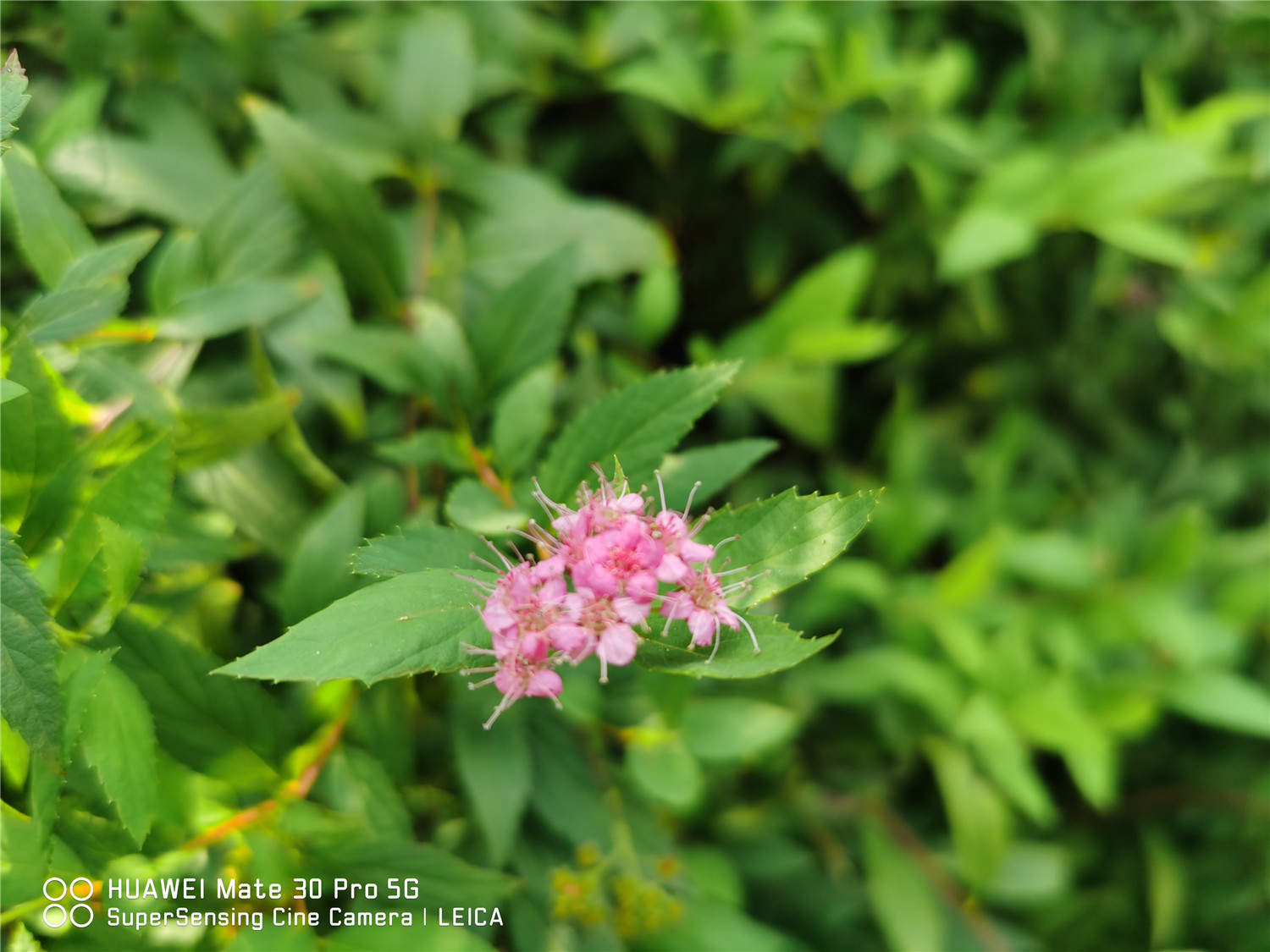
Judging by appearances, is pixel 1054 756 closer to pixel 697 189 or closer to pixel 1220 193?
pixel 1220 193

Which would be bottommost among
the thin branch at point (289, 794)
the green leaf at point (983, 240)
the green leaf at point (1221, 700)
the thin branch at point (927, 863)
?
the thin branch at point (927, 863)

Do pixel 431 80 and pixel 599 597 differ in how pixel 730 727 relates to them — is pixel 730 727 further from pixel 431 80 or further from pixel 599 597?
pixel 431 80

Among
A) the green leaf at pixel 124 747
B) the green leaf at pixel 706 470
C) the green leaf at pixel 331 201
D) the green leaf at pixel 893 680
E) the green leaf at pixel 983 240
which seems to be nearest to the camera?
the green leaf at pixel 124 747

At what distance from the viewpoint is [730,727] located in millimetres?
975

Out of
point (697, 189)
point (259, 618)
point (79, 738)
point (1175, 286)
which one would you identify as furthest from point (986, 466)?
point (79, 738)

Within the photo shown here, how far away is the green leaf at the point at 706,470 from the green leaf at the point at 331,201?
0.43 meters

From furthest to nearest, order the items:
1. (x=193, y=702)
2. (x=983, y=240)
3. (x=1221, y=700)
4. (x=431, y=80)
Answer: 1. (x=1221, y=700)
2. (x=983, y=240)
3. (x=431, y=80)
4. (x=193, y=702)

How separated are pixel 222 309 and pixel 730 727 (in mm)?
667

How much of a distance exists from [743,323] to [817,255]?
158 millimetres

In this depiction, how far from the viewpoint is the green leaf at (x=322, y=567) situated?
2.66 ft

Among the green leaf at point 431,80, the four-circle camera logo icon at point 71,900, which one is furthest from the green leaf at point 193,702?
the green leaf at point 431,80

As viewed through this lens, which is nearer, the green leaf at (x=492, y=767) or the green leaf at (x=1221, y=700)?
the green leaf at (x=492, y=767)

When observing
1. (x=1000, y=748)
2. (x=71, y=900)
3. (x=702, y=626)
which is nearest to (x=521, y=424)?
(x=702, y=626)

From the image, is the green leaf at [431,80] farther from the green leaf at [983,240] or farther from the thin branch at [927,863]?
the thin branch at [927,863]
